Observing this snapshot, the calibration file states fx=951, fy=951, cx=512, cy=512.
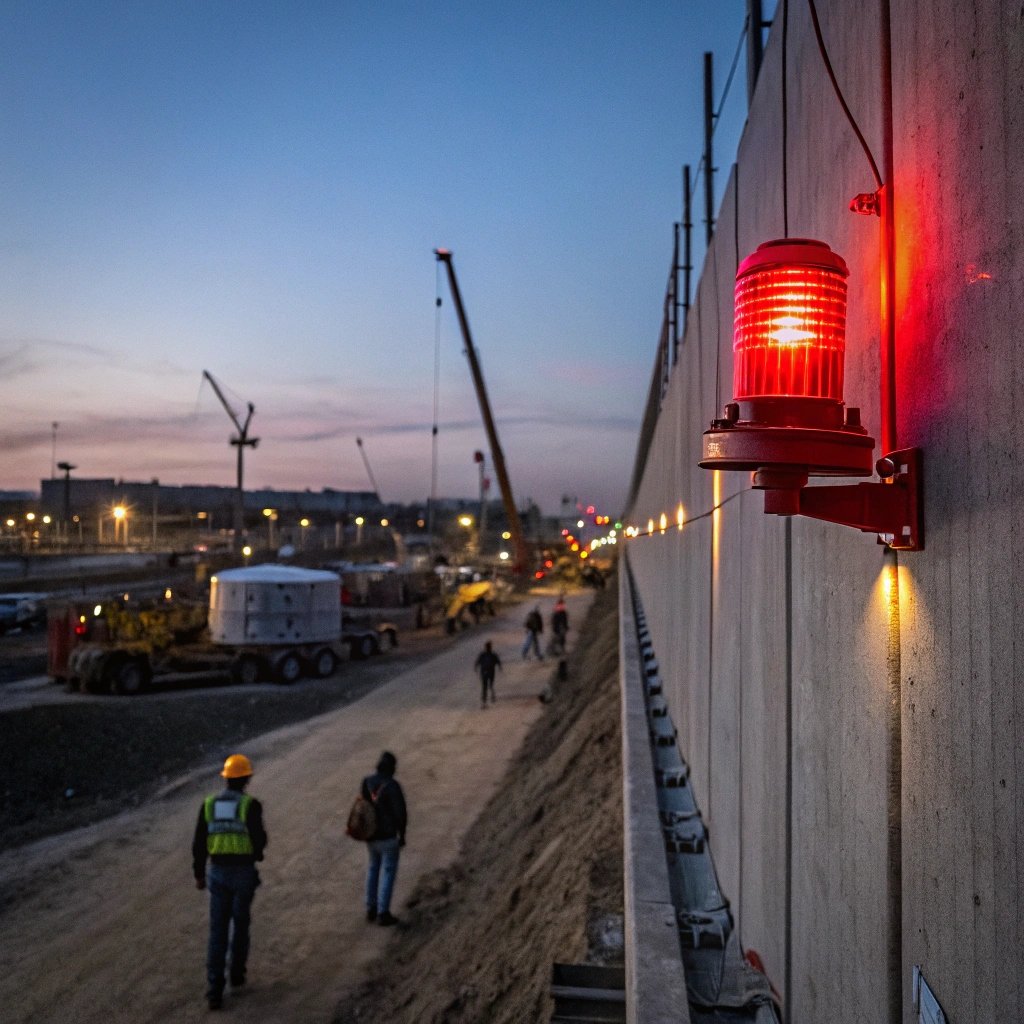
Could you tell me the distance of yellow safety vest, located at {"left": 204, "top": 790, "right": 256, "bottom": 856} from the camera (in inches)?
288

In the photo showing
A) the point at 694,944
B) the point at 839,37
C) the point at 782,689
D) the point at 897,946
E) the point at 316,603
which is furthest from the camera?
the point at 316,603

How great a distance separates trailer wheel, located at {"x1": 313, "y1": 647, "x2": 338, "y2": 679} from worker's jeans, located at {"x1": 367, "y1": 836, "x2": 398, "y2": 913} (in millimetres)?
18770

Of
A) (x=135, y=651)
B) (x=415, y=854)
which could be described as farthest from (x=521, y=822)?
(x=135, y=651)

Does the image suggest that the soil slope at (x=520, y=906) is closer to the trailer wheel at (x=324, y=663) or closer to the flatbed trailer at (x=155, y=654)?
the flatbed trailer at (x=155, y=654)

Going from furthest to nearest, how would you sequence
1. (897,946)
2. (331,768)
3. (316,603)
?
(316,603) < (331,768) < (897,946)

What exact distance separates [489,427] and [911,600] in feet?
A: 197

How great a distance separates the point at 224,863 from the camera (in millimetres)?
7359

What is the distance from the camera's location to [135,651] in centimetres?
2359

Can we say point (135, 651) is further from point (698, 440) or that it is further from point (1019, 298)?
point (1019, 298)

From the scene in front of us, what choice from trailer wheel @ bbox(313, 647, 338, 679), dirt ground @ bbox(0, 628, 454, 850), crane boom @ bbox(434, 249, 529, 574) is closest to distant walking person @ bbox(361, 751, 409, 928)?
dirt ground @ bbox(0, 628, 454, 850)

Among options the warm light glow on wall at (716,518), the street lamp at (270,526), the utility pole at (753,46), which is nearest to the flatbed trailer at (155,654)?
the warm light glow on wall at (716,518)

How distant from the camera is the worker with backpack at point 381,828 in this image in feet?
28.7

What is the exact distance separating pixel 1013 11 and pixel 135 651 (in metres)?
24.7

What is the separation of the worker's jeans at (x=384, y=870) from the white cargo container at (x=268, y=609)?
59.6 ft
